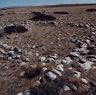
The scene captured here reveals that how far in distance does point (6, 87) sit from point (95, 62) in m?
4.18

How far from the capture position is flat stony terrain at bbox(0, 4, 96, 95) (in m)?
9.28

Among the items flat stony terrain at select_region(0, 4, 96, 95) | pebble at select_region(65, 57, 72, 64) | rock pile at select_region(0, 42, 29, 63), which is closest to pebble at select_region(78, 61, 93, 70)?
flat stony terrain at select_region(0, 4, 96, 95)

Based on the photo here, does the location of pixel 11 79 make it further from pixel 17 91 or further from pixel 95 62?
pixel 95 62

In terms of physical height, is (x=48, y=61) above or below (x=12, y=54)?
above

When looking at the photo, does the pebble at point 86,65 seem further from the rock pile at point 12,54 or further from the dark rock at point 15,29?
the dark rock at point 15,29

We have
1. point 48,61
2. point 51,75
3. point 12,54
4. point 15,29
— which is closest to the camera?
point 51,75

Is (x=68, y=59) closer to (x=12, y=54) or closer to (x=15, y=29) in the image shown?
(x=12, y=54)

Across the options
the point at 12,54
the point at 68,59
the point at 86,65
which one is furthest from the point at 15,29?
the point at 86,65

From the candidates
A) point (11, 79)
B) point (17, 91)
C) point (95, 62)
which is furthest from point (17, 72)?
point (95, 62)

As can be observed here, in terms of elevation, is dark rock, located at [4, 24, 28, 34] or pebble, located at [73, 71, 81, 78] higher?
pebble, located at [73, 71, 81, 78]

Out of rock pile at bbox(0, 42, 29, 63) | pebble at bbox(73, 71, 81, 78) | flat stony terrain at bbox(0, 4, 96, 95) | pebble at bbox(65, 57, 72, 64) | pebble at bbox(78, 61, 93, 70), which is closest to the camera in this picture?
flat stony terrain at bbox(0, 4, 96, 95)

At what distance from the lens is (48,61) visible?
11.9 meters

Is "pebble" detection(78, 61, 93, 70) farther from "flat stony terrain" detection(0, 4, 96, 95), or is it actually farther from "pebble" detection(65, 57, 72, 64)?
"pebble" detection(65, 57, 72, 64)

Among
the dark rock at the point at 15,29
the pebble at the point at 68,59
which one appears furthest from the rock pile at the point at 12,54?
the dark rock at the point at 15,29
